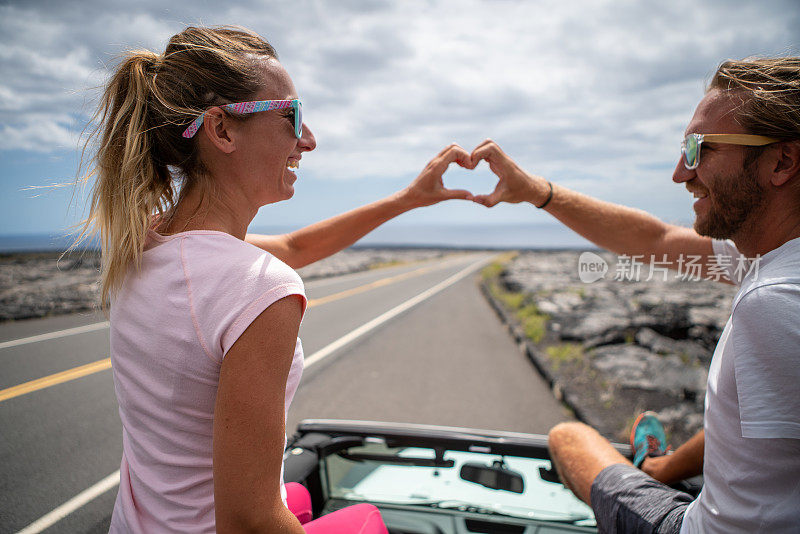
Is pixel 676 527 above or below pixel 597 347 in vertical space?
above

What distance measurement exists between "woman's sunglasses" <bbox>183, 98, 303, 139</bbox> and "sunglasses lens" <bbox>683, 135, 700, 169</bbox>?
1787 millimetres

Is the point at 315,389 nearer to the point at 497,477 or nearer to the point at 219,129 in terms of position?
the point at 497,477

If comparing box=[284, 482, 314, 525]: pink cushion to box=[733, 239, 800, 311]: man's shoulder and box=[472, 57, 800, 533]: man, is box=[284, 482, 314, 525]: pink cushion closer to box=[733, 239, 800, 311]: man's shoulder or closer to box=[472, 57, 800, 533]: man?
box=[472, 57, 800, 533]: man

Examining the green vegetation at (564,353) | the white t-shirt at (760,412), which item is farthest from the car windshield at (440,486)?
the green vegetation at (564,353)

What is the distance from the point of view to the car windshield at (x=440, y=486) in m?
2.84

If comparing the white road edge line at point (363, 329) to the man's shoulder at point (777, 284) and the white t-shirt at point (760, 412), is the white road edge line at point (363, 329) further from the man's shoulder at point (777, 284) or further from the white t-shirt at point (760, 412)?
the man's shoulder at point (777, 284)

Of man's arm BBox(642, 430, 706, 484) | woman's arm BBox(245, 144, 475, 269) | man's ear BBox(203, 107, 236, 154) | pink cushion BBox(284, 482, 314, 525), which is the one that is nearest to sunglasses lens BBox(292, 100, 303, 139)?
man's ear BBox(203, 107, 236, 154)

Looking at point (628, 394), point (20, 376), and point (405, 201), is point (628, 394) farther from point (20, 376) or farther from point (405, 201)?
point (20, 376)

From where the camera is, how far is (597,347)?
838cm

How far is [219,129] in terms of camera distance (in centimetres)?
147

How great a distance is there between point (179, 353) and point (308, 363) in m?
7.00

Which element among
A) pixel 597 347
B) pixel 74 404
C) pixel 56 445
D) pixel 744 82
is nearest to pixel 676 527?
pixel 744 82

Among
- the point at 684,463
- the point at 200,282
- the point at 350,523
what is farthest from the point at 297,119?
the point at 684,463

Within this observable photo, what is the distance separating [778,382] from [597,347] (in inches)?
291
